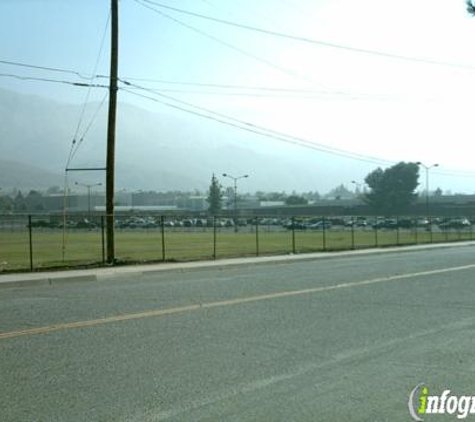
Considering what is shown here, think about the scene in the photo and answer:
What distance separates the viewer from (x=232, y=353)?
8.13m

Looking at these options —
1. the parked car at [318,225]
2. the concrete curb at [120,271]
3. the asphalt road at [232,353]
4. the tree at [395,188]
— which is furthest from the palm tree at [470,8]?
the tree at [395,188]

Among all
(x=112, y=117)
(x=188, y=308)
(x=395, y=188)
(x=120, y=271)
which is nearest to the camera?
(x=188, y=308)

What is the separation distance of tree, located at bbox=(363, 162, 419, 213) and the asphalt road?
5943 inches

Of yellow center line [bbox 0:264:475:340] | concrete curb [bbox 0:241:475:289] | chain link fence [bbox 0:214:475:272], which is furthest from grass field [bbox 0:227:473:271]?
yellow center line [bbox 0:264:475:340]

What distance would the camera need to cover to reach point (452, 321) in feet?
34.6

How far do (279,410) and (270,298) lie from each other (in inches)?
300

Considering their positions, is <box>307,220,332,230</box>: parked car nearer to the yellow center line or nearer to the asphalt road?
the yellow center line

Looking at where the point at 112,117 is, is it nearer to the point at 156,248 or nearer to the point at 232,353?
the point at 156,248

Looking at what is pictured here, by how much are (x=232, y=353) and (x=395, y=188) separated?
160089 millimetres

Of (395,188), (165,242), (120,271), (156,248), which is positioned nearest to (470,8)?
(120,271)

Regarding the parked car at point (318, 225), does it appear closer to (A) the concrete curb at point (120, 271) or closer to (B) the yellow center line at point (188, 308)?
(A) the concrete curb at point (120, 271)

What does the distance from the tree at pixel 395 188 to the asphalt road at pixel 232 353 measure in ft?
495

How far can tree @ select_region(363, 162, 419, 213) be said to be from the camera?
531 ft

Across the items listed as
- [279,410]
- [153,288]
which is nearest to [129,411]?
[279,410]
